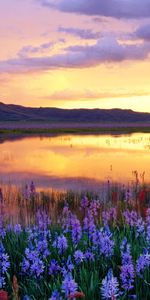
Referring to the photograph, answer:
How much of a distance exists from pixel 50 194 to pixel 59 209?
96.4 inches

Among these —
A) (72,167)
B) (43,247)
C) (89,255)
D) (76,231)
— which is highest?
(76,231)

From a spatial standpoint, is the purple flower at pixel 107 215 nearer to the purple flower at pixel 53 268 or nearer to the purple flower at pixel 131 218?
the purple flower at pixel 131 218

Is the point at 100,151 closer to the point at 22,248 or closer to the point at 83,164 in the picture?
the point at 83,164

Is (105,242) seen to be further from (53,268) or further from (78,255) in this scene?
(53,268)

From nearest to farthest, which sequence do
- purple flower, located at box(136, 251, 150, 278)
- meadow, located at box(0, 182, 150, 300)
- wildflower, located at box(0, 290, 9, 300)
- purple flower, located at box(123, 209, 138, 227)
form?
wildflower, located at box(0, 290, 9, 300)
meadow, located at box(0, 182, 150, 300)
purple flower, located at box(136, 251, 150, 278)
purple flower, located at box(123, 209, 138, 227)

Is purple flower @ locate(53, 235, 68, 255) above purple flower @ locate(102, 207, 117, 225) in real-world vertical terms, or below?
above

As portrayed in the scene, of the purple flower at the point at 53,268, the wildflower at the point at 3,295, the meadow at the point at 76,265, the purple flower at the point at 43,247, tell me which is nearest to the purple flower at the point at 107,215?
the meadow at the point at 76,265

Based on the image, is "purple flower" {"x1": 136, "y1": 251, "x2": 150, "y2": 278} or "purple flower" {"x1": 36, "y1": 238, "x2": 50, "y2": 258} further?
"purple flower" {"x1": 36, "y1": 238, "x2": 50, "y2": 258}

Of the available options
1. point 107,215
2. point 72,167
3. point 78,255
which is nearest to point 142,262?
point 78,255

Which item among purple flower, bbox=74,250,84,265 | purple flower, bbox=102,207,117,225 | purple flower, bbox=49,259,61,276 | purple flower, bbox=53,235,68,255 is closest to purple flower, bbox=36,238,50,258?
purple flower, bbox=53,235,68,255

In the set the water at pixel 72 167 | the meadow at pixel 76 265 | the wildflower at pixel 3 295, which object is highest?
the wildflower at pixel 3 295

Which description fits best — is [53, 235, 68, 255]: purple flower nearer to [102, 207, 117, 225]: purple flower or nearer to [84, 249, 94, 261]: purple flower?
[84, 249, 94, 261]: purple flower

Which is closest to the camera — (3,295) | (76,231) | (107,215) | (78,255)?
(3,295)

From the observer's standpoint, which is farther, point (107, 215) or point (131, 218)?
point (107, 215)
